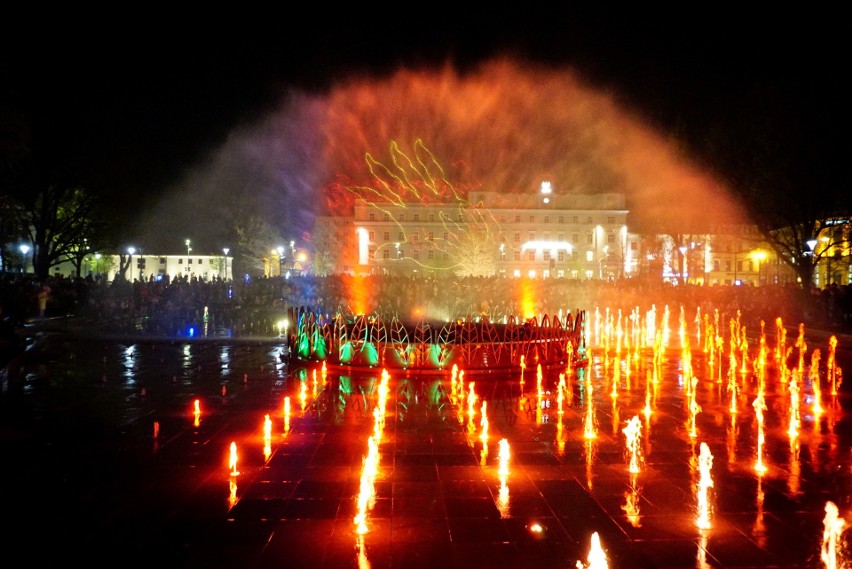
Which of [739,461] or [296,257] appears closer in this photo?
[739,461]

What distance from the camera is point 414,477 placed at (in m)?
6.39

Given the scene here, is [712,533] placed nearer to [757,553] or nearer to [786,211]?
[757,553]

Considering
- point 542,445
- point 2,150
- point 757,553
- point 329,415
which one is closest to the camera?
point 757,553

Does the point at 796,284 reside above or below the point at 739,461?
above

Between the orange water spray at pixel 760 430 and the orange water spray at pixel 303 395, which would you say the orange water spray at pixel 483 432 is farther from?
the orange water spray at pixel 760 430

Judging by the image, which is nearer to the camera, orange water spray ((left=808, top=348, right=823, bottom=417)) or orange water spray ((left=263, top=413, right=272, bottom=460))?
orange water spray ((left=263, top=413, right=272, bottom=460))

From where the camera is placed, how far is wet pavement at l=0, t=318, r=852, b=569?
476 cm

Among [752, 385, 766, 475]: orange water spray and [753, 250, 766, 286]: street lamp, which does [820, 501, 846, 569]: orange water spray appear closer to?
[752, 385, 766, 475]: orange water spray

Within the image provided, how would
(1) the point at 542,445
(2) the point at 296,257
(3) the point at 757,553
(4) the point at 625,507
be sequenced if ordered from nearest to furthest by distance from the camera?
(3) the point at 757,553
(4) the point at 625,507
(1) the point at 542,445
(2) the point at 296,257

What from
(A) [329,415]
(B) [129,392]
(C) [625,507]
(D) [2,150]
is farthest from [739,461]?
(D) [2,150]

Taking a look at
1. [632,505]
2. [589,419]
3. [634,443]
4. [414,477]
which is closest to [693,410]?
[589,419]

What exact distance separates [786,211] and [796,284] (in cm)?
384

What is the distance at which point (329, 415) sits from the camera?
9.23 m

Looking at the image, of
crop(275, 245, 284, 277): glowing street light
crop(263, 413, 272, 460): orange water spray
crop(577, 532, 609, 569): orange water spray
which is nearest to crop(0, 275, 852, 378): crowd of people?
crop(263, 413, 272, 460): orange water spray
